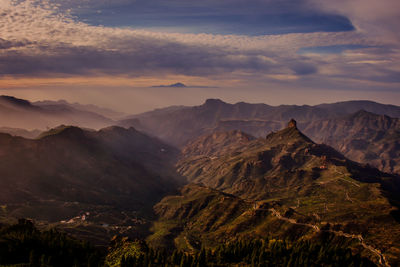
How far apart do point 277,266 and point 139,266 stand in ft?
325

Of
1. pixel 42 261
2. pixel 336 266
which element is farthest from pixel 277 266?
pixel 42 261

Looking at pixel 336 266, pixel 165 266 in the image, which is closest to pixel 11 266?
pixel 165 266

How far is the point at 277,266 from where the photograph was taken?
7864 inches

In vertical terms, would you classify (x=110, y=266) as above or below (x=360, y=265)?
below

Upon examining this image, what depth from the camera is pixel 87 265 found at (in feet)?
656

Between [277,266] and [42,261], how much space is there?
161717mm

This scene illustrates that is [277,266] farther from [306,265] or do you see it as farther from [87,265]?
[87,265]

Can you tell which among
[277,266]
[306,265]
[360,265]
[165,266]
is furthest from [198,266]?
[360,265]

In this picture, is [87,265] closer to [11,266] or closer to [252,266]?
[11,266]

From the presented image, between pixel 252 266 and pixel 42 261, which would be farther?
pixel 252 266

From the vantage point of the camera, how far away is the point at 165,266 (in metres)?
199

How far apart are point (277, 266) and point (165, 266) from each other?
→ 80.2 m

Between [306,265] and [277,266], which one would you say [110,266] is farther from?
[306,265]

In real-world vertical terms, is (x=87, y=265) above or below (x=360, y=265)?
below
